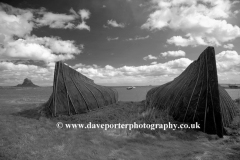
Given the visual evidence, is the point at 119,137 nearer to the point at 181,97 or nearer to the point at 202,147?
the point at 202,147

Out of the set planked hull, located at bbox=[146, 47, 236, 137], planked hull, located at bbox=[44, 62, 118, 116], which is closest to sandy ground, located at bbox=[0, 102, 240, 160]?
planked hull, located at bbox=[146, 47, 236, 137]

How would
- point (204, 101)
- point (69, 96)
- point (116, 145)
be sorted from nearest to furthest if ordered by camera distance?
point (116, 145) → point (204, 101) → point (69, 96)

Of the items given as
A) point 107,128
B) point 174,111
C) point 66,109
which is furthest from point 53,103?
point 174,111

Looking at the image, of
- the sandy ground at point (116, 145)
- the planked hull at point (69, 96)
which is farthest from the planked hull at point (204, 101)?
the planked hull at point (69, 96)

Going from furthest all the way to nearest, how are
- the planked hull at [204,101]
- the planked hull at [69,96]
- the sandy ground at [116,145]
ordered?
1. the planked hull at [69,96]
2. the planked hull at [204,101]
3. the sandy ground at [116,145]

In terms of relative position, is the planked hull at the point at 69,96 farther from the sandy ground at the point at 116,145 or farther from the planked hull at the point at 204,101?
the planked hull at the point at 204,101

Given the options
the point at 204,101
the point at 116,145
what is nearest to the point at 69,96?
the point at 116,145

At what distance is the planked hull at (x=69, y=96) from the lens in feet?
40.7

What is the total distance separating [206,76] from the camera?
29.7ft

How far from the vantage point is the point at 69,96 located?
1276cm

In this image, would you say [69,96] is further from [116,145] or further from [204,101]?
[204,101]

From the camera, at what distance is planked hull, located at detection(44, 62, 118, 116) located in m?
12.4

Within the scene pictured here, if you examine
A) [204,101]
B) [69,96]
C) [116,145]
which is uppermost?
[69,96]

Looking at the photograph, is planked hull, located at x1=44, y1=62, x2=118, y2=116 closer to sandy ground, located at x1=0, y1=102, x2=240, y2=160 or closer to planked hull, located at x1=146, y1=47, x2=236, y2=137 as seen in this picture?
sandy ground, located at x1=0, y1=102, x2=240, y2=160
